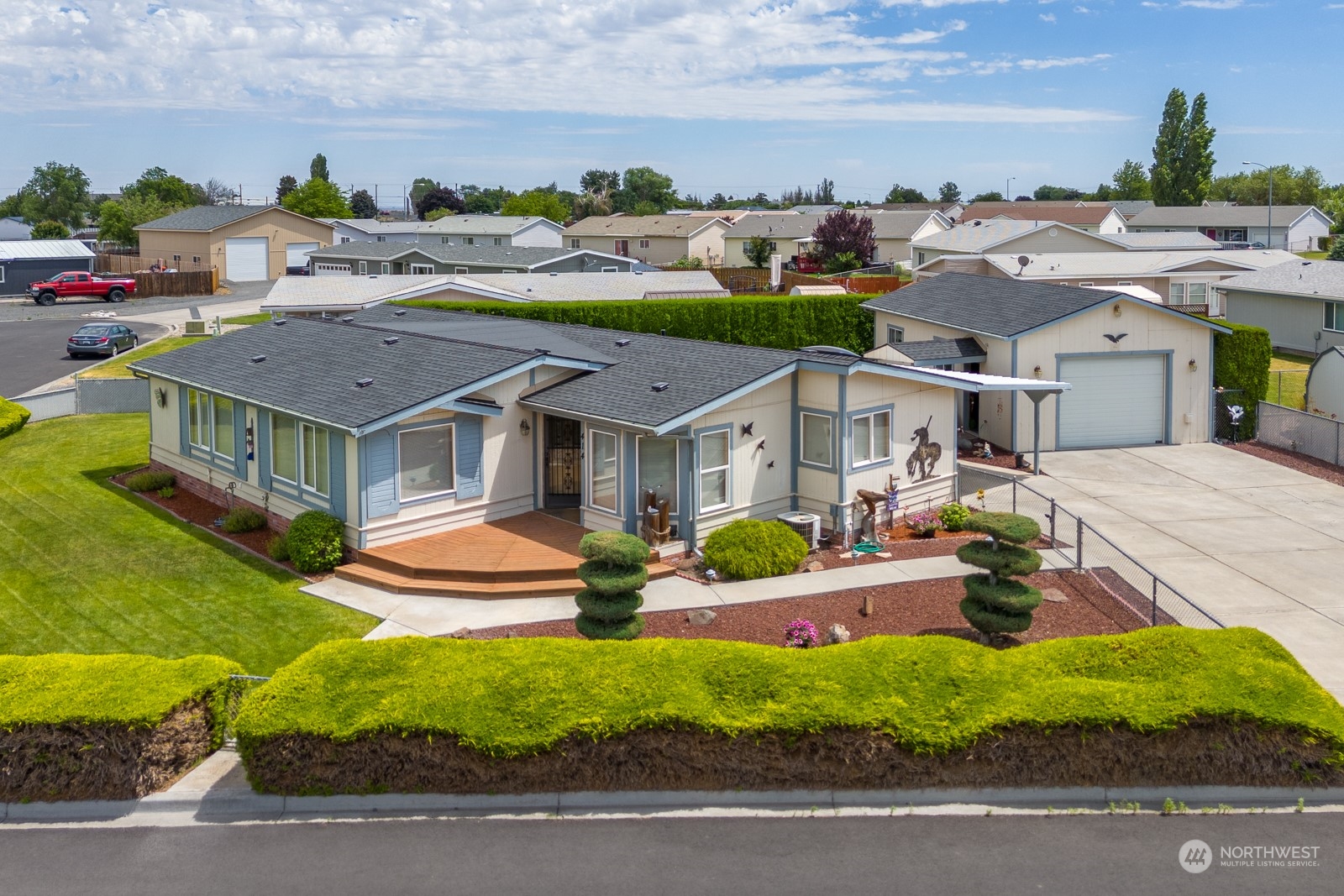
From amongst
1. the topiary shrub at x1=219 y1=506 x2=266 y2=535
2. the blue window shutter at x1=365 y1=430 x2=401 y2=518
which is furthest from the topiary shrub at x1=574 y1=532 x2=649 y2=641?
the topiary shrub at x1=219 y1=506 x2=266 y2=535

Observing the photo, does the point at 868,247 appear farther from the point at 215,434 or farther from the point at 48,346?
the point at 215,434

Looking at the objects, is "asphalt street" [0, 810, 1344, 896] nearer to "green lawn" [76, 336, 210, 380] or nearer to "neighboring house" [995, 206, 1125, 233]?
"green lawn" [76, 336, 210, 380]

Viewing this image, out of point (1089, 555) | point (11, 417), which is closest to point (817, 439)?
point (1089, 555)

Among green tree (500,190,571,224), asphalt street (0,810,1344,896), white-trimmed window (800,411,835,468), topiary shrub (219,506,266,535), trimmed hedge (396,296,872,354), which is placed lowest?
asphalt street (0,810,1344,896)

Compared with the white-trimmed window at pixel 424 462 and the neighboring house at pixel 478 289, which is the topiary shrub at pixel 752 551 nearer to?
the white-trimmed window at pixel 424 462

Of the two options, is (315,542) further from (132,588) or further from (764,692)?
(764,692)
